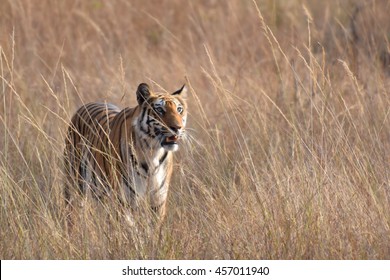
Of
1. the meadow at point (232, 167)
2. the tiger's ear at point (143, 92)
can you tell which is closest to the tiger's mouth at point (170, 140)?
the meadow at point (232, 167)

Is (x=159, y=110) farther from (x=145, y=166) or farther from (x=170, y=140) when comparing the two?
(x=145, y=166)

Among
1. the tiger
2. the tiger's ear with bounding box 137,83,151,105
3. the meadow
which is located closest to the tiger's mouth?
the tiger

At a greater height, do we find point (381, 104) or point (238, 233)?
point (238, 233)

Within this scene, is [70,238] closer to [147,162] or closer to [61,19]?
[147,162]

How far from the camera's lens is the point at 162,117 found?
4.90 metres

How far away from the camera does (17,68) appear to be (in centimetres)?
791

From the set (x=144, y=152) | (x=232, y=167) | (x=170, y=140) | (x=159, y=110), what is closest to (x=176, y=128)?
(x=170, y=140)

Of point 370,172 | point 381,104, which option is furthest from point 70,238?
point 381,104

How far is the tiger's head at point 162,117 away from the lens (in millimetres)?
4805

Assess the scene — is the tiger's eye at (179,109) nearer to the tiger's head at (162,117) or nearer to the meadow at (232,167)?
the tiger's head at (162,117)

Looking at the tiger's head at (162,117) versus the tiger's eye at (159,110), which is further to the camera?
the tiger's eye at (159,110)

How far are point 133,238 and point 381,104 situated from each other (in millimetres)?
2312

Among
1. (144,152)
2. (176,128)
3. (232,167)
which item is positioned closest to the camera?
(176,128)

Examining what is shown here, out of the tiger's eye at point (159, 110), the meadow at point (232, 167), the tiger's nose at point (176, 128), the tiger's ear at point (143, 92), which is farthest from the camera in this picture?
the tiger's ear at point (143, 92)
